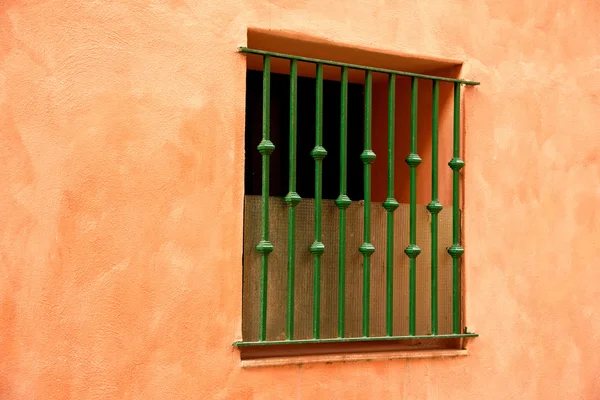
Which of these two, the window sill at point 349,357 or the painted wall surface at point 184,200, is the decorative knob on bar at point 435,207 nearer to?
the painted wall surface at point 184,200

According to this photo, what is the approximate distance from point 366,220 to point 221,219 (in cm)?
84

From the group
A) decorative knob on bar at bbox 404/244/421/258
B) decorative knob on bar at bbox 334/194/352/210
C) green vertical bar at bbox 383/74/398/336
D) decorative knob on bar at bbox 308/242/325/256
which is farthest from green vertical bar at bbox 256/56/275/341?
decorative knob on bar at bbox 404/244/421/258

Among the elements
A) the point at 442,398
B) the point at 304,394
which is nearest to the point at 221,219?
the point at 304,394

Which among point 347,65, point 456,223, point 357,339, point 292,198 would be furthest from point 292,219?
point 456,223

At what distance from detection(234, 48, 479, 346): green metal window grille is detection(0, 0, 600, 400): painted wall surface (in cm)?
12

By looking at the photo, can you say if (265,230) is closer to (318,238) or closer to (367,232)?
(318,238)

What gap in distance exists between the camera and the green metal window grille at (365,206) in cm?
423

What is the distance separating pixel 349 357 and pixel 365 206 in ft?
2.59

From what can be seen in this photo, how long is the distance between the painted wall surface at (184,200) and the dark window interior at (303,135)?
76 centimetres

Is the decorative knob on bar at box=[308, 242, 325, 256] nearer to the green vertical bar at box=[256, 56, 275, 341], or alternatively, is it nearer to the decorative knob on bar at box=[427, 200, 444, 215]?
the green vertical bar at box=[256, 56, 275, 341]

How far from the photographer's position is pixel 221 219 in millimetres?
4066

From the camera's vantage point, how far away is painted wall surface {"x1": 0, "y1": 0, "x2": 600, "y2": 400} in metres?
3.63

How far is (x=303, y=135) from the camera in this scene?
530cm

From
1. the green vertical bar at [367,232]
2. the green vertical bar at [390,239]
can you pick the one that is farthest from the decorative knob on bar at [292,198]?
the green vertical bar at [390,239]
